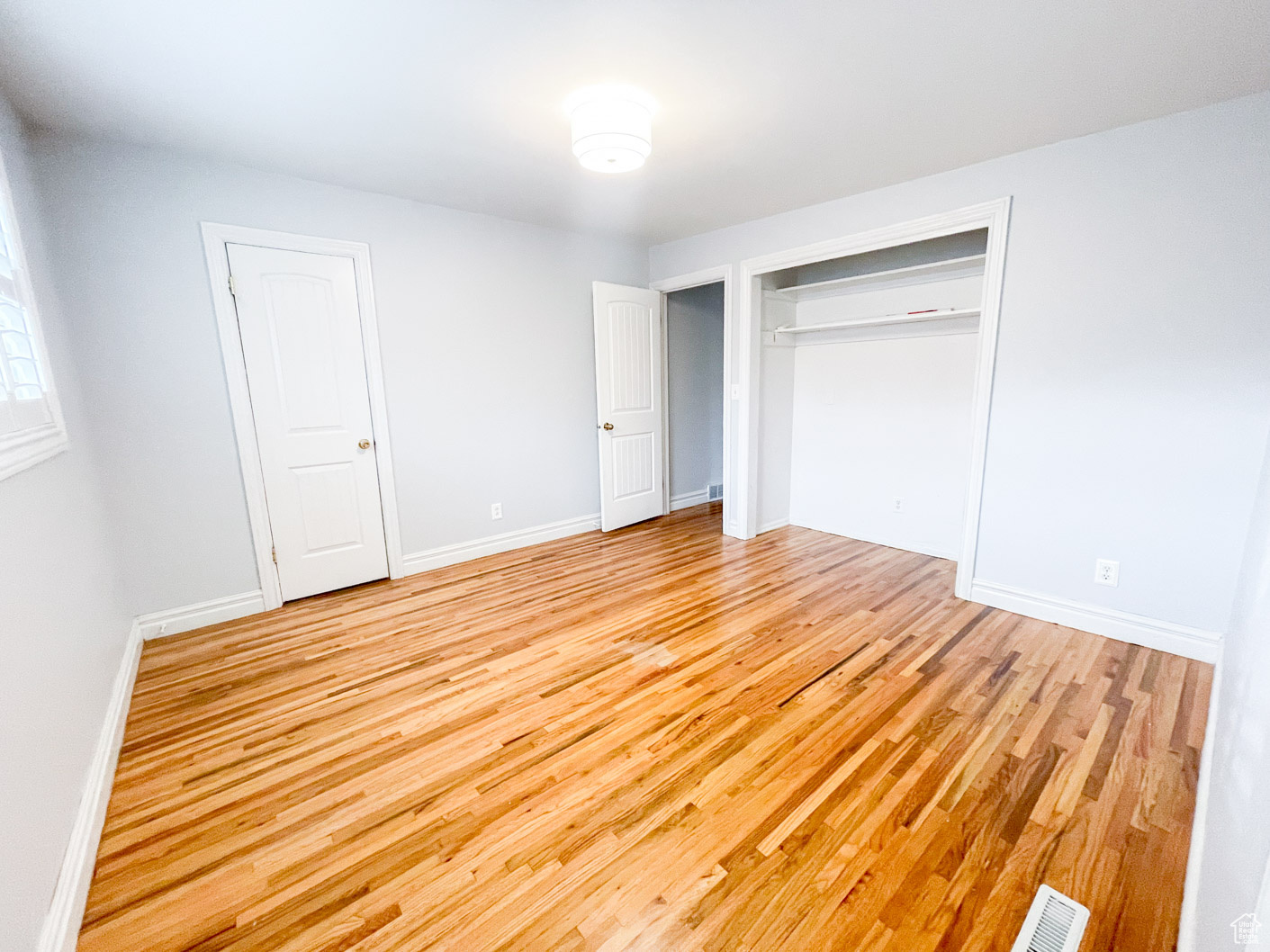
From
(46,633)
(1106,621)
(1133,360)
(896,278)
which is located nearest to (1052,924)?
(1106,621)

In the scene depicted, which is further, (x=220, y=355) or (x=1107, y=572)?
(x=220, y=355)

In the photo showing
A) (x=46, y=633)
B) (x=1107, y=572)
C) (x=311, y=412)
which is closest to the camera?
(x=46, y=633)

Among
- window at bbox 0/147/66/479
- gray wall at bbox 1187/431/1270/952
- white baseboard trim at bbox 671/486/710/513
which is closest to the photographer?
gray wall at bbox 1187/431/1270/952

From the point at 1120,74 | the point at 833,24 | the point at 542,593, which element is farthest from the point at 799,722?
the point at 1120,74

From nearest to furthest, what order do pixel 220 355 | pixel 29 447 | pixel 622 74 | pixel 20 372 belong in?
pixel 29 447 → pixel 20 372 → pixel 622 74 → pixel 220 355

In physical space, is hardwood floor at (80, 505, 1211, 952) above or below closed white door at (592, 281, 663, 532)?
below

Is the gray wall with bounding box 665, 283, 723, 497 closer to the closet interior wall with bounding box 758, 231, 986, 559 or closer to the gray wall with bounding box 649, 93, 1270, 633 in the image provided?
the closet interior wall with bounding box 758, 231, 986, 559

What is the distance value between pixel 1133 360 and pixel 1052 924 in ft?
7.68

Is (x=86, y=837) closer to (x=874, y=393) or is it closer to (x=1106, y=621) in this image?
(x=1106, y=621)

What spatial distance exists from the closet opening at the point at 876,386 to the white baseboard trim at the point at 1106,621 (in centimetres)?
17

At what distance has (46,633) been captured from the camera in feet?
4.66

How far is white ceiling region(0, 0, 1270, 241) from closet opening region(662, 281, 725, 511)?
2.24m

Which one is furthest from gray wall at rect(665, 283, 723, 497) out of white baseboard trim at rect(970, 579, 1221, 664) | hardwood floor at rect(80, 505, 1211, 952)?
white baseboard trim at rect(970, 579, 1221, 664)

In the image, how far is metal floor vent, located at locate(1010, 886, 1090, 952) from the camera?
1143mm
